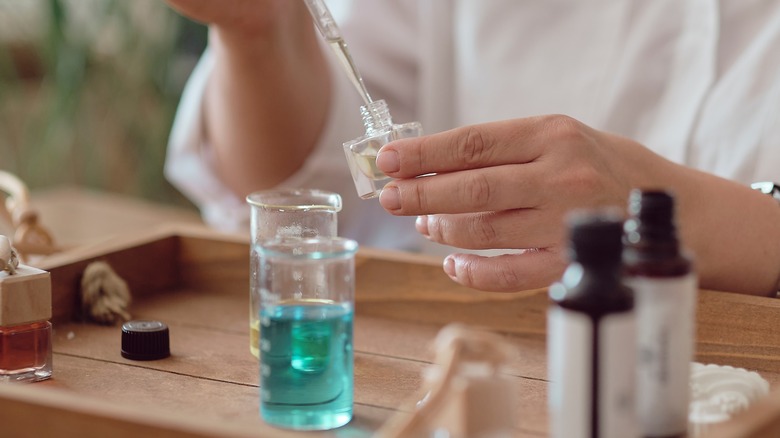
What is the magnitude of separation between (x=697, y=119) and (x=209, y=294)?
0.65 metres

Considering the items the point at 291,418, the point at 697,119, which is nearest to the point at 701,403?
the point at 291,418

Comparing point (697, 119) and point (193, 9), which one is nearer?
point (193, 9)

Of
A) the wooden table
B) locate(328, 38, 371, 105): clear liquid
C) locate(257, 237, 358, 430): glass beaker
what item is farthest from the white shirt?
locate(257, 237, 358, 430): glass beaker

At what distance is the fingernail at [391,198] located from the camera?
30.7 inches

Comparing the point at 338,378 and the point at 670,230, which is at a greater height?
the point at 670,230

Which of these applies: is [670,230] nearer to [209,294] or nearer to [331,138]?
[209,294]

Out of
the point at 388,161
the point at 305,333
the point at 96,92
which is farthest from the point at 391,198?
the point at 96,92

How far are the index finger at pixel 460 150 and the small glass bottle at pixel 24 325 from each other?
0.29 metres

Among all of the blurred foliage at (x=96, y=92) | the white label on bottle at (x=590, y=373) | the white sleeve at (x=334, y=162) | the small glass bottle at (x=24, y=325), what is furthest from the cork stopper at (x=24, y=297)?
the blurred foliage at (x=96, y=92)

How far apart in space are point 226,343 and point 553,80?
66cm

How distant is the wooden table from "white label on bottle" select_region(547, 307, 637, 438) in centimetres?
8

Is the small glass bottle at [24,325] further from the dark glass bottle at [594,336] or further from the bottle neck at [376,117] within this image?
the dark glass bottle at [594,336]

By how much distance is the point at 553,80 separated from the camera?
1327mm

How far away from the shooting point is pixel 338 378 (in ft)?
2.19
